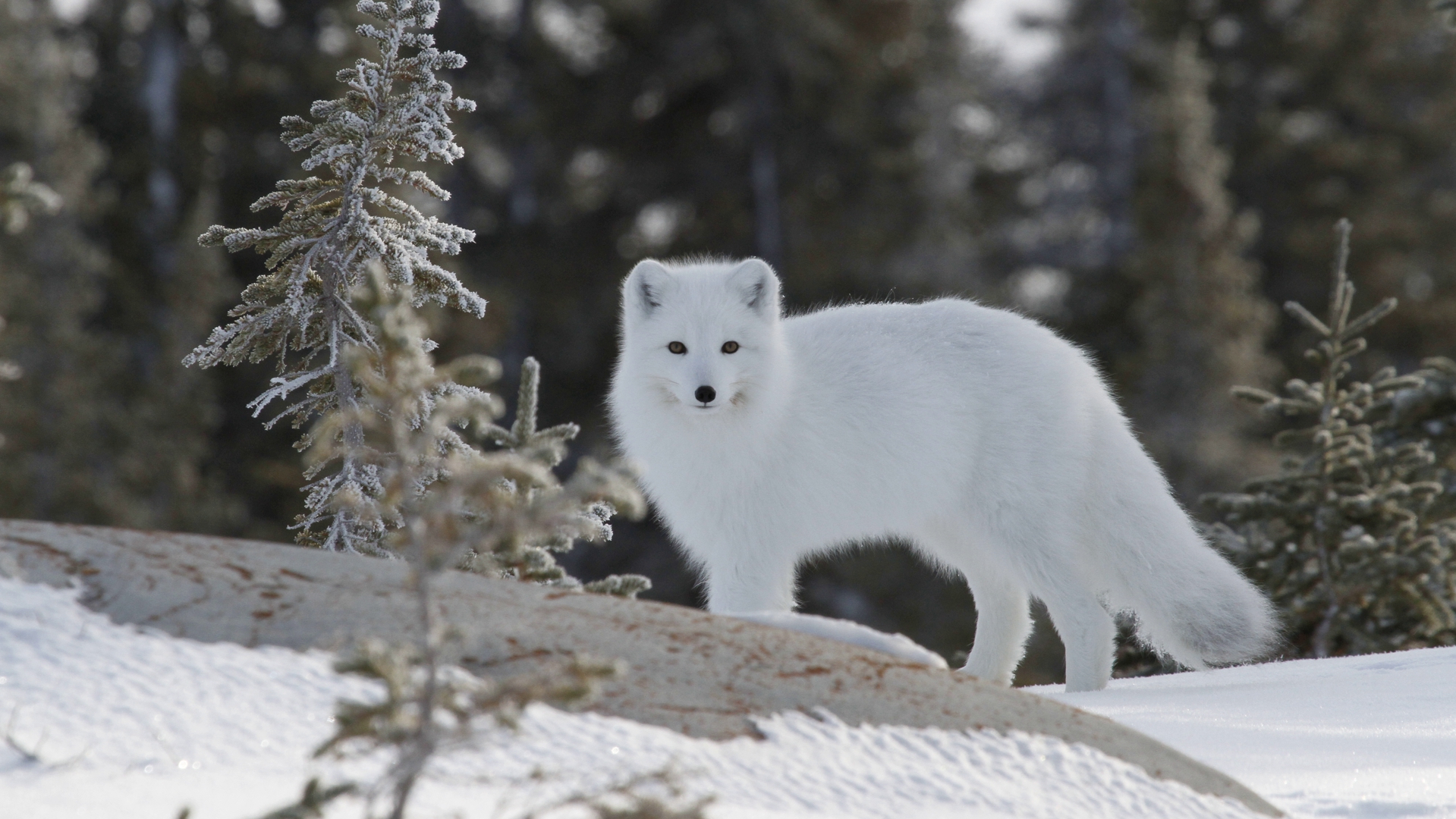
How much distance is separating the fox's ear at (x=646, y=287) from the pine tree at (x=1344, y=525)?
3387mm

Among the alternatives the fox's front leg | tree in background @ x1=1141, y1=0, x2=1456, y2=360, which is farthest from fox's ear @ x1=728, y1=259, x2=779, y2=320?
tree in background @ x1=1141, y1=0, x2=1456, y2=360

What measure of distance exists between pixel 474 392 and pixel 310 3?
18348 millimetres

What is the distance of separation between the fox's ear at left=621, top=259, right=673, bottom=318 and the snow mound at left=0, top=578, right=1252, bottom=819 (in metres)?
2.76

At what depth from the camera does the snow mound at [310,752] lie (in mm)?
2334

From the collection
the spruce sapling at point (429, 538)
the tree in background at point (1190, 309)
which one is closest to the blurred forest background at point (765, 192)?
the tree in background at point (1190, 309)

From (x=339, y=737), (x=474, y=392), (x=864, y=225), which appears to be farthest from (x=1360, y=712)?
(x=864, y=225)

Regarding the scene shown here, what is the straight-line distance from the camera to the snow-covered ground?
2334mm

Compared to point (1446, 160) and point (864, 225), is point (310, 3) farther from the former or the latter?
point (1446, 160)

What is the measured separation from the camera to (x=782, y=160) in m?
19.5

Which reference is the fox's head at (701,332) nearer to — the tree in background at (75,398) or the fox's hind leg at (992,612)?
the fox's hind leg at (992,612)

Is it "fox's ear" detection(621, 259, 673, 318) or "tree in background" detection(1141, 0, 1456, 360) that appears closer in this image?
"fox's ear" detection(621, 259, 673, 318)

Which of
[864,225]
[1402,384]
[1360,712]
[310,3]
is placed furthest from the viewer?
[310,3]

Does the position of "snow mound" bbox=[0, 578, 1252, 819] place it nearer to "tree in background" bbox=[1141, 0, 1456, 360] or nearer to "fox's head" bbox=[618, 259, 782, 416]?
"fox's head" bbox=[618, 259, 782, 416]

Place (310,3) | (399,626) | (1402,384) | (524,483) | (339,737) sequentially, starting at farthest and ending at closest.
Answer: (310,3) < (1402,384) < (524,483) < (399,626) < (339,737)
